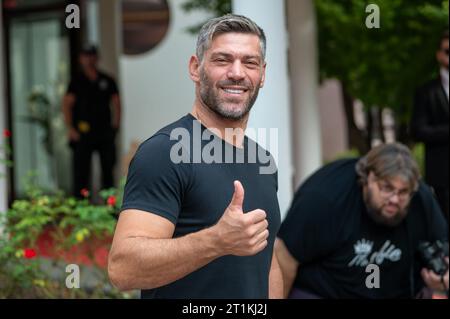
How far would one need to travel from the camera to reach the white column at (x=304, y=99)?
22.5 ft

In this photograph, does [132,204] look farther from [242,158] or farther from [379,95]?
[379,95]

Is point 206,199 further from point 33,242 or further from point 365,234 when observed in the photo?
point 33,242

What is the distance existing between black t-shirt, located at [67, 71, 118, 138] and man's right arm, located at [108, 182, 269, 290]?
6.70 metres

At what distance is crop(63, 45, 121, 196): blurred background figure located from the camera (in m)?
8.66

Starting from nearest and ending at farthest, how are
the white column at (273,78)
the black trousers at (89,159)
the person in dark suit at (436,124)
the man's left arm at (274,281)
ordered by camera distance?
the man's left arm at (274,281), the white column at (273,78), the person in dark suit at (436,124), the black trousers at (89,159)

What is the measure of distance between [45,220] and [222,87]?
9.21 feet

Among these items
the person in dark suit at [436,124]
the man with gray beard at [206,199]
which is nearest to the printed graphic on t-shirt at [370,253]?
the person in dark suit at [436,124]

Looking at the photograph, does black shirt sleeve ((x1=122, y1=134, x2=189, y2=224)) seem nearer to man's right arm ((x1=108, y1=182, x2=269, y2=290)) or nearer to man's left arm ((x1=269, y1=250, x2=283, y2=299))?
man's right arm ((x1=108, y1=182, x2=269, y2=290))

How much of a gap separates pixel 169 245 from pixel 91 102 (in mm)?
6918

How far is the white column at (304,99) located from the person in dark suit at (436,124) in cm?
128

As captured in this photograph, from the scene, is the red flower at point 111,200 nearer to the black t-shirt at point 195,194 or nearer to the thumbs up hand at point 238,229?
the black t-shirt at point 195,194

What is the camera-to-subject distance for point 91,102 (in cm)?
880

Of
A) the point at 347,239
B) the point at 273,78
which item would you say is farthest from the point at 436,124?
the point at 347,239
